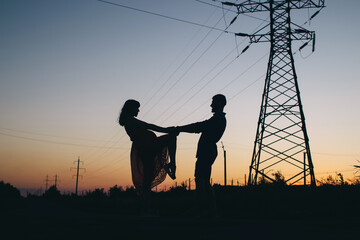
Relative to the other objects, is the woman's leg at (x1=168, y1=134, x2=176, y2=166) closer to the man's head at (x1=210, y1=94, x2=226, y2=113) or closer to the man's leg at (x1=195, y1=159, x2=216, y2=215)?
the man's leg at (x1=195, y1=159, x2=216, y2=215)

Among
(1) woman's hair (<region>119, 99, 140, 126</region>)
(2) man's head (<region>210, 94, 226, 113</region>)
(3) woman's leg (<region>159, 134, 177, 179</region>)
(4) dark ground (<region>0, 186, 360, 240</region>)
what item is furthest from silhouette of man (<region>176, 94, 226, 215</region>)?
(1) woman's hair (<region>119, 99, 140, 126</region>)

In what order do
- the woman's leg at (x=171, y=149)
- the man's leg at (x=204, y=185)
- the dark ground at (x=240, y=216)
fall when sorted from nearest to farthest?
1. the dark ground at (x=240, y=216)
2. the man's leg at (x=204, y=185)
3. the woman's leg at (x=171, y=149)

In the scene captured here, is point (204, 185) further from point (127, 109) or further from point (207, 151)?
point (127, 109)

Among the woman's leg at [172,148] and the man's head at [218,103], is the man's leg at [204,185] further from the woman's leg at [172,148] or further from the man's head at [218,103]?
the man's head at [218,103]

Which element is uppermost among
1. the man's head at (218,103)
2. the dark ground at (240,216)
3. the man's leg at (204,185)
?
the man's head at (218,103)

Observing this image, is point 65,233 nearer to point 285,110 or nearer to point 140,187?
point 140,187

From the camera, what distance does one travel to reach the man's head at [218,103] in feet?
17.7

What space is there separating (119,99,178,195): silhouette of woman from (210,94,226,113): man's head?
97 centimetres

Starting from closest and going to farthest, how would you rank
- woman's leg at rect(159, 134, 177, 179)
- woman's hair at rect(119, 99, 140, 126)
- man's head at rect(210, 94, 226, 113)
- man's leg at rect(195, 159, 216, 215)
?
man's leg at rect(195, 159, 216, 215), man's head at rect(210, 94, 226, 113), woman's leg at rect(159, 134, 177, 179), woman's hair at rect(119, 99, 140, 126)

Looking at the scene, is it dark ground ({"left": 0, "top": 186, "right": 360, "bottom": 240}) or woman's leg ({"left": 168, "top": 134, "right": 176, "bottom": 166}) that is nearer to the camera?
dark ground ({"left": 0, "top": 186, "right": 360, "bottom": 240})

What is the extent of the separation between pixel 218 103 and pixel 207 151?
2.78ft

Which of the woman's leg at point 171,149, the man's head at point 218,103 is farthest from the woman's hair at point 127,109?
the man's head at point 218,103

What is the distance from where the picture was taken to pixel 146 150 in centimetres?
600

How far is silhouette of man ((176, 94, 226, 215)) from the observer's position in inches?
201
